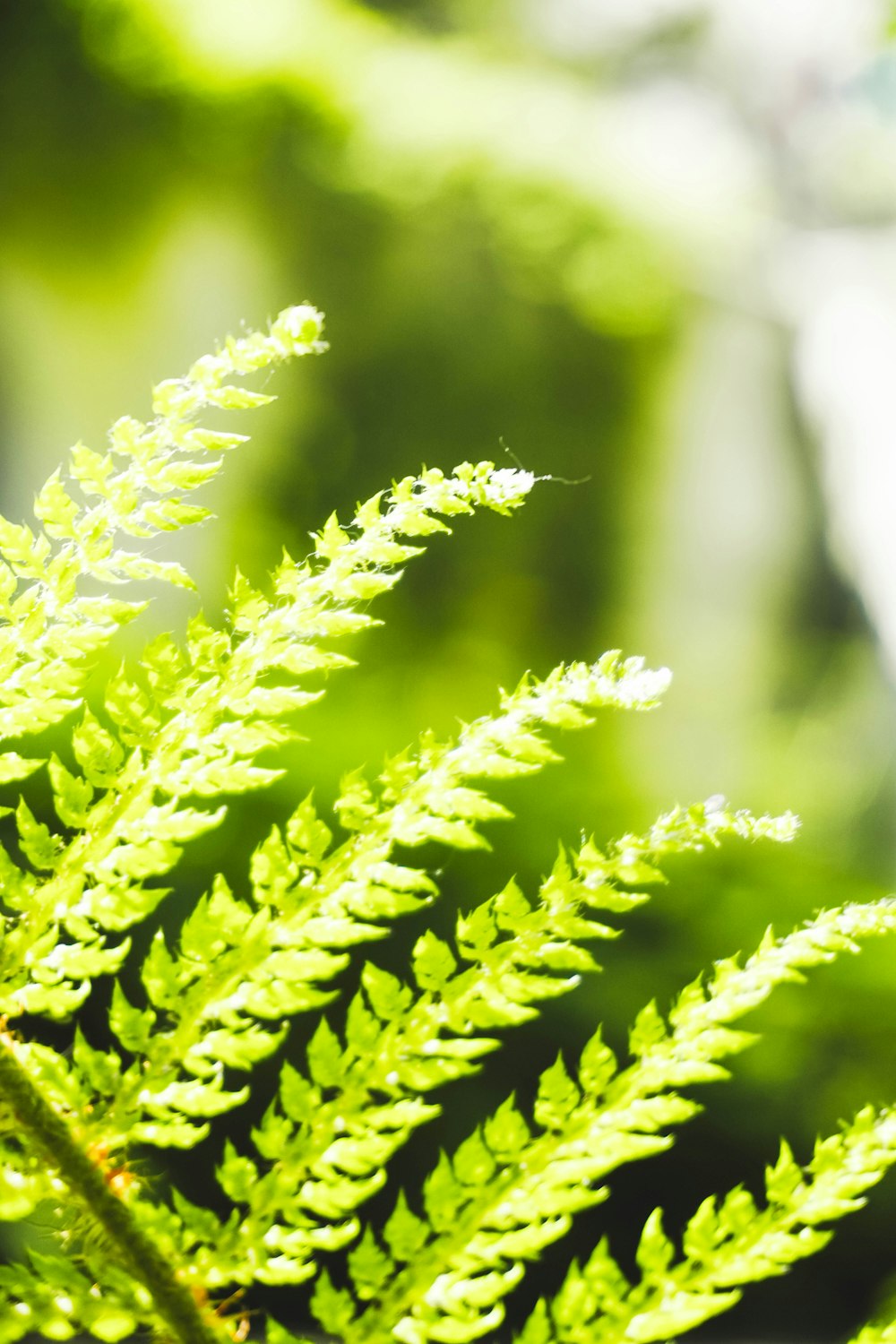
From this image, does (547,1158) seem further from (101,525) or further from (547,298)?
(547,298)

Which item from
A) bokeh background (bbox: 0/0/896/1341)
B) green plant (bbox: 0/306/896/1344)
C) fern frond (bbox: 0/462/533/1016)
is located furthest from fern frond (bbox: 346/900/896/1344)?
bokeh background (bbox: 0/0/896/1341)

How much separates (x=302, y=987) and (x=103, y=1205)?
9 centimetres

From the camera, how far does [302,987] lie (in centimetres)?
32

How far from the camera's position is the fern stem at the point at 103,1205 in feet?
0.99

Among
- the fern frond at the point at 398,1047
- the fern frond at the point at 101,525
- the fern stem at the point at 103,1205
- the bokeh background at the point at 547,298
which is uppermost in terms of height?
the bokeh background at the point at 547,298

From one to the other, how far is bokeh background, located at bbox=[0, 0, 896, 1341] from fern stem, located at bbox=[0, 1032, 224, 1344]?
38.8 inches

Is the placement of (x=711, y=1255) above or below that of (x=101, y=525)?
below

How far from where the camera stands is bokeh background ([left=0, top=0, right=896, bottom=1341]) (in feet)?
4.39

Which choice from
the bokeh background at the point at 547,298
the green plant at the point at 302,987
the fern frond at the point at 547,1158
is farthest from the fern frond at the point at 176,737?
the bokeh background at the point at 547,298

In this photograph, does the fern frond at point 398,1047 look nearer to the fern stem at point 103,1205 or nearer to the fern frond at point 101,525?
the fern stem at point 103,1205

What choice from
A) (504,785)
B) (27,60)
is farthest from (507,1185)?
(27,60)

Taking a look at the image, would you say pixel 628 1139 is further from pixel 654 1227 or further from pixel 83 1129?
pixel 83 1129

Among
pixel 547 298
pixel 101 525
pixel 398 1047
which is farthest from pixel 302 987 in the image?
pixel 547 298

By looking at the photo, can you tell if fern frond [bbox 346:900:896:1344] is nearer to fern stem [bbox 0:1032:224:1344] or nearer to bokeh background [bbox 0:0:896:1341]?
fern stem [bbox 0:1032:224:1344]
